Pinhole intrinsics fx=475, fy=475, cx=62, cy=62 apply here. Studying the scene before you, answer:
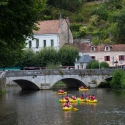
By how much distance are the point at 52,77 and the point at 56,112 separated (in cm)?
3168

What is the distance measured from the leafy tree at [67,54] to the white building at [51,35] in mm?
4888

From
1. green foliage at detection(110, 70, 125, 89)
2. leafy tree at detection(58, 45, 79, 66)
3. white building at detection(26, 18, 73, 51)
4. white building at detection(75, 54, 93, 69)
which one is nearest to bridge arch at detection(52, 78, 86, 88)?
white building at detection(75, 54, 93, 69)

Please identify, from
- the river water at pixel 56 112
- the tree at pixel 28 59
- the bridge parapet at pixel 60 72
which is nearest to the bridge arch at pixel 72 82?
the bridge parapet at pixel 60 72

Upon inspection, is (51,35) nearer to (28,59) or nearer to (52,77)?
(28,59)

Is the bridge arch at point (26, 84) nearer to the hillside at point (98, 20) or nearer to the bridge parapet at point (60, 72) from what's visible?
the bridge parapet at point (60, 72)

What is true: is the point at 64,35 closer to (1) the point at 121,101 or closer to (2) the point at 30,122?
(1) the point at 121,101

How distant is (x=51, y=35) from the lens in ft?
321

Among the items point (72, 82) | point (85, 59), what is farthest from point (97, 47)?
point (72, 82)

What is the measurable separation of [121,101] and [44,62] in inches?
1489

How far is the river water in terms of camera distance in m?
41.0

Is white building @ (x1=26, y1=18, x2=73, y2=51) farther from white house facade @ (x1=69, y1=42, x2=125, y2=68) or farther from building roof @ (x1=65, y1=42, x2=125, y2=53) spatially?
white house facade @ (x1=69, y1=42, x2=125, y2=68)

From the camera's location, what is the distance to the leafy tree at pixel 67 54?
92.1 m

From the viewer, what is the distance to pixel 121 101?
184 ft

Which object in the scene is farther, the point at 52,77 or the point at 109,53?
the point at 109,53
